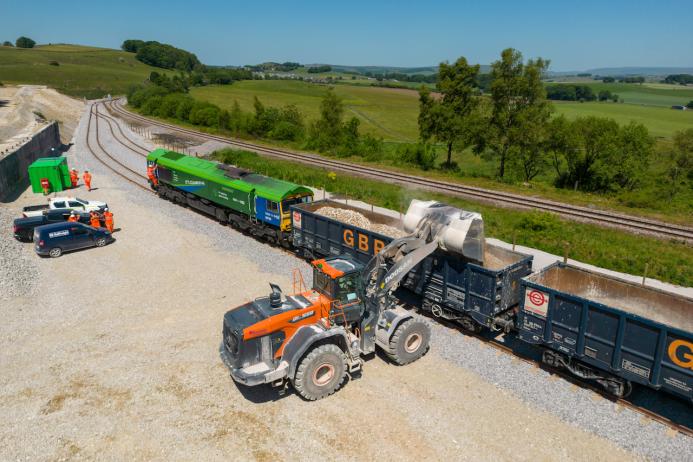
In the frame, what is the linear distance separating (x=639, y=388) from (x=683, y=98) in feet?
543

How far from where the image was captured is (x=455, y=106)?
39.9 meters

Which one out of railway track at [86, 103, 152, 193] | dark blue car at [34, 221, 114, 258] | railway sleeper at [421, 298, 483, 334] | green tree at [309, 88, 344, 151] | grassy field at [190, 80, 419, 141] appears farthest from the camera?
grassy field at [190, 80, 419, 141]

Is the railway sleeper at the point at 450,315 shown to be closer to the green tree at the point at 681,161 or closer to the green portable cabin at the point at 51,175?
the green portable cabin at the point at 51,175

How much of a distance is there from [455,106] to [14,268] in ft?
112

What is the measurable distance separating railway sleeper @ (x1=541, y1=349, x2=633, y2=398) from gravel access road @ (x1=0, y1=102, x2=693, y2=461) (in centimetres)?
46

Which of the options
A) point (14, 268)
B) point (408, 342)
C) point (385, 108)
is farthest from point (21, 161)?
point (385, 108)

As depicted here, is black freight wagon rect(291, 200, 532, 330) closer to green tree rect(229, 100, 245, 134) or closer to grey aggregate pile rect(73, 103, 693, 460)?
grey aggregate pile rect(73, 103, 693, 460)

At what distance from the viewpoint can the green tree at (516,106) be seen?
35781 mm

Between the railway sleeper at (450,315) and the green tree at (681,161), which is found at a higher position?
the green tree at (681,161)

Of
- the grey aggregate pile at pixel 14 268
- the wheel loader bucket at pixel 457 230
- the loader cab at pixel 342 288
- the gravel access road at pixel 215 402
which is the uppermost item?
the wheel loader bucket at pixel 457 230

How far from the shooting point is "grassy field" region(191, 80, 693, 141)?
8444 cm

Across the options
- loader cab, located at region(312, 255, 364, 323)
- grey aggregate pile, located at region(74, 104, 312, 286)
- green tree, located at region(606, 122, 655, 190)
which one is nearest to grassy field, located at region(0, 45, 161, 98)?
grey aggregate pile, located at region(74, 104, 312, 286)

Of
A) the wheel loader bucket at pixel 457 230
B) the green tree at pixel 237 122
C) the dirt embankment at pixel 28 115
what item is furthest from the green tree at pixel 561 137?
the dirt embankment at pixel 28 115

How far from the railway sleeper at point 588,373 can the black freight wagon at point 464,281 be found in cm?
160
